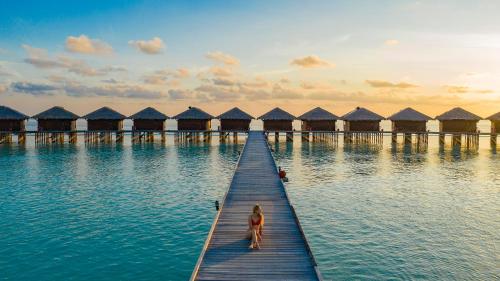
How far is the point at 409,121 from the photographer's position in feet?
172

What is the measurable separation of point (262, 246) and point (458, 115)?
4870 cm

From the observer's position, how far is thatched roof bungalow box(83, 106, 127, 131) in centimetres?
5181

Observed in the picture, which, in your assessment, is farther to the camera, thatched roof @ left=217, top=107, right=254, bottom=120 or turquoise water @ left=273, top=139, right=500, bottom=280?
thatched roof @ left=217, top=107, right=254, bottom=120

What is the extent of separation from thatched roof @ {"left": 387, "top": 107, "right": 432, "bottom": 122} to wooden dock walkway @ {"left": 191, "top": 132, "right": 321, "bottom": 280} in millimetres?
39097

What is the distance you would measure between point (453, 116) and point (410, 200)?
3522cm

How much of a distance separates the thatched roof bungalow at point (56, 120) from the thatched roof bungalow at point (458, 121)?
49410 millimetres

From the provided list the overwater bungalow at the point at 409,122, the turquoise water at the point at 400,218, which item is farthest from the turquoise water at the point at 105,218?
the overwater bungalow at the point at 409,122

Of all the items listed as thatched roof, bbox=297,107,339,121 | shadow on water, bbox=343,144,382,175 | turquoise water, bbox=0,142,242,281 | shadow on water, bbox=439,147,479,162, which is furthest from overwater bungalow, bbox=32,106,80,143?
shadow on water, bbox=439,147,479,162

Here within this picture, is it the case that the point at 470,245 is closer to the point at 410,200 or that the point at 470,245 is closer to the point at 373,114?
the point at 410,200

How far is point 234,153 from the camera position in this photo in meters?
42.2

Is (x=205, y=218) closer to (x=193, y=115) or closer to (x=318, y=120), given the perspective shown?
(x=193, y=115)

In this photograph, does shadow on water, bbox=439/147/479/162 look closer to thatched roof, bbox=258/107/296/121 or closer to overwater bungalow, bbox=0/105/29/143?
thatched roof, bbox=258/107/296/121

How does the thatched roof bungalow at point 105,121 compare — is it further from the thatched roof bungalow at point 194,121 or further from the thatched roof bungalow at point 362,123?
the thatched roof bungalow at point 362,123

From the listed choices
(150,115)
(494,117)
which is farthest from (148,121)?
(494,117)
